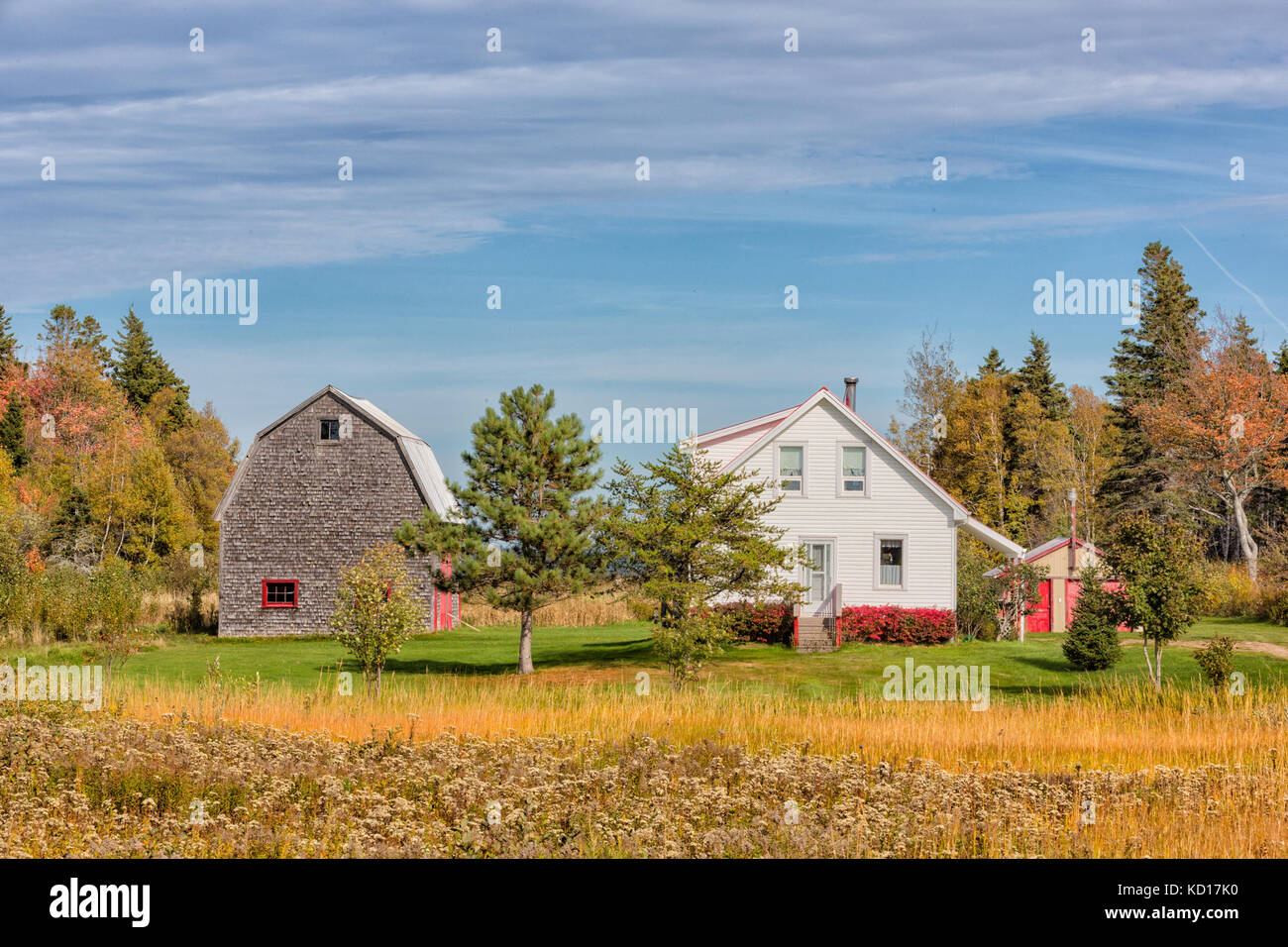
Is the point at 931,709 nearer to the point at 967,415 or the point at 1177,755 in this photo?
the point at 1177,755

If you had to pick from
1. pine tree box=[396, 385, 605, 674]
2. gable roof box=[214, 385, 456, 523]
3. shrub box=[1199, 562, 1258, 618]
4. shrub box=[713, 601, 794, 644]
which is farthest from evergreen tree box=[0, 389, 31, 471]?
shrub box=[1199, 562, 1258, 618]

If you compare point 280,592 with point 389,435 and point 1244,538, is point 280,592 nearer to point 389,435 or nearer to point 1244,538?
point 389,435

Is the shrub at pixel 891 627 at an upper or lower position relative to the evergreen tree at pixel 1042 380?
lower

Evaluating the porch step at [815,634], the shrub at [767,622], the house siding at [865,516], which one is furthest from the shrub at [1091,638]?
the shrub at [767,622]

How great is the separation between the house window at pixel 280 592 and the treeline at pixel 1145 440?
30.4 m

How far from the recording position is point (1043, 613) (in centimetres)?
4269

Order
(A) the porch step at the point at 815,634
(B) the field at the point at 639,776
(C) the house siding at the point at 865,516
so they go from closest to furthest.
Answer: (B) the field at the point at 639,776 → (A) the porch step at the point at 815,634 → (C) the house siding at the point at 865,516

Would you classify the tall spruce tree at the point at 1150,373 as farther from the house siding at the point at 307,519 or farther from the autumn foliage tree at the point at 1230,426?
the house siding at the point at 307,519

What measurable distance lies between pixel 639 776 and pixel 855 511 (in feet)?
80.8

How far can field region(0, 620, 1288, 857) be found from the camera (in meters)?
9.18

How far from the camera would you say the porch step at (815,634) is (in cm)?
3201
